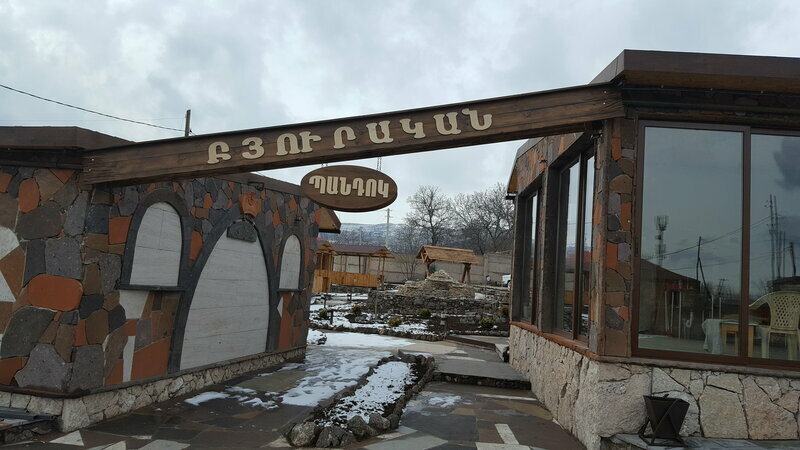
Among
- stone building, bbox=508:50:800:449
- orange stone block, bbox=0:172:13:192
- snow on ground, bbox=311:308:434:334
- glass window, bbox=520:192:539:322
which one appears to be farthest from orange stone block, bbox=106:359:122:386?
snow on ground, bbox=311:308:434:334

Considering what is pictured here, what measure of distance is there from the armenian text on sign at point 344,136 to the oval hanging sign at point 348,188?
16.2 inches

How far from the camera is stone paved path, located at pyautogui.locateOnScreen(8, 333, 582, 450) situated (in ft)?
15.2

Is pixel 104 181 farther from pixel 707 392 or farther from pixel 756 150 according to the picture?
pixel 756 150

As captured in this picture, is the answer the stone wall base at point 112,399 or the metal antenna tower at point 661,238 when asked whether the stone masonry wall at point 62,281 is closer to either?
the stone wall base at point 112,399

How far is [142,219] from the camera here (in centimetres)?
560

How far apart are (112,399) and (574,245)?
5571 millimetres

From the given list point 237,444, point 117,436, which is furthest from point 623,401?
point 117,436

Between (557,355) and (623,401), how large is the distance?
5.37 ft

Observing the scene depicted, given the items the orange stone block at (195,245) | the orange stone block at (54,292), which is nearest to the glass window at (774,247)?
the orange stone block at (195,245)

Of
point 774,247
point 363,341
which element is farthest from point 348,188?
point 363,341

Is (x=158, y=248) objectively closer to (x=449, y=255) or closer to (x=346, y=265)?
(x=449, y=255)

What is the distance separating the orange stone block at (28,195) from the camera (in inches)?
199

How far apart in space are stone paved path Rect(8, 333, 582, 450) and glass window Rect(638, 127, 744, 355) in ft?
4.96

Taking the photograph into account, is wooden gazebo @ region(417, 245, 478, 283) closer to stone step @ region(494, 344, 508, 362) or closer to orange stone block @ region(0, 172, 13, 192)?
stone step @ region(494, 344, 508, 362)
